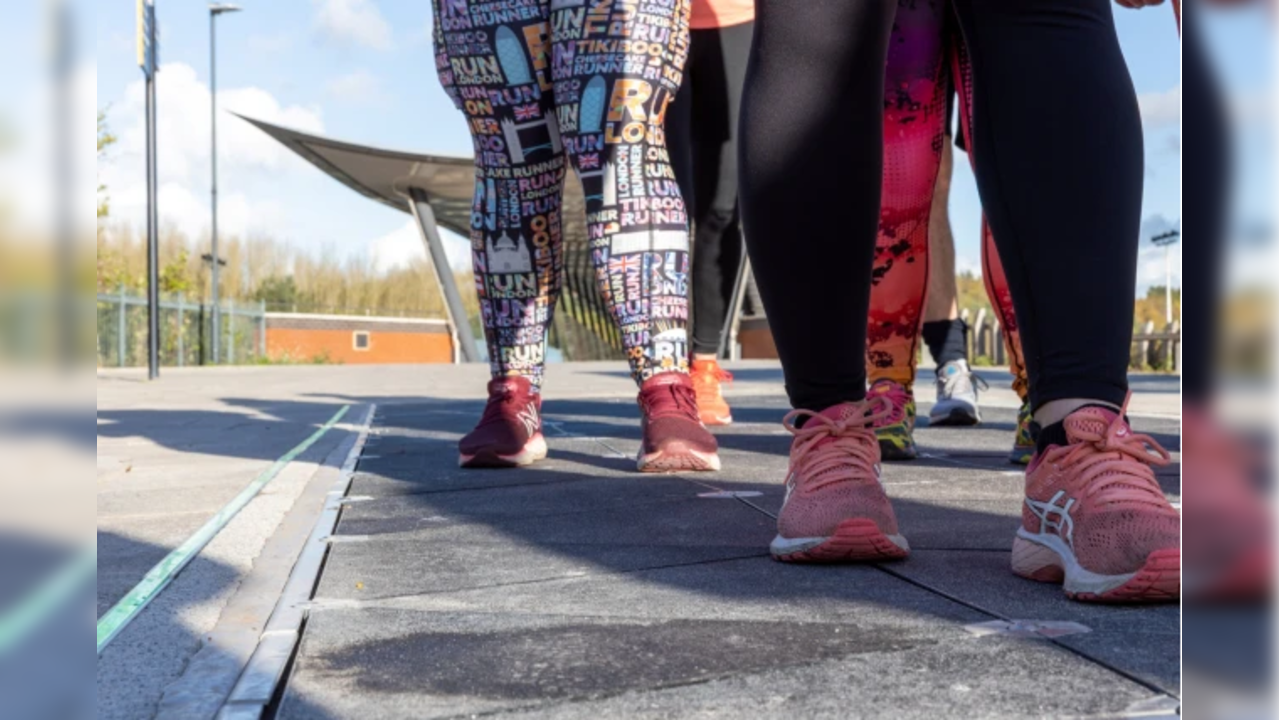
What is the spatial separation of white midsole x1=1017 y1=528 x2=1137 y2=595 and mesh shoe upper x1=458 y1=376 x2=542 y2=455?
153cm

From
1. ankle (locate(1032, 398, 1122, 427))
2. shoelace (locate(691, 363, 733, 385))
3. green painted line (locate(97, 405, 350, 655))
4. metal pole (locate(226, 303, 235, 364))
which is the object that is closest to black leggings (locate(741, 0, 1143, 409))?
ankle (locate(1032, 398, 1122, 427))

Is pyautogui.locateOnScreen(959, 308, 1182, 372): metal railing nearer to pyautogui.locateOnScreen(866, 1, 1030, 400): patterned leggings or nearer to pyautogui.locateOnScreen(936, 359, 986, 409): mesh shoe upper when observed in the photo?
pyautogui.locateOnScreen(936, 359, 986, 409): mesh shoe upper

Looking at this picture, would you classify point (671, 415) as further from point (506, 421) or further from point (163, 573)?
point (163, 573)

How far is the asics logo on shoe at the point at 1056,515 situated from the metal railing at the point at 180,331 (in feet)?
58.6

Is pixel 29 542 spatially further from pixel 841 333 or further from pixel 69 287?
pixel 841 333

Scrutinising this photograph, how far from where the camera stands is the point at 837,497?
4.86 feet

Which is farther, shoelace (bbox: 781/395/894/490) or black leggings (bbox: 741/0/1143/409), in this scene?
shoelace (bbox: 781/395/894/490)

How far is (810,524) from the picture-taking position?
1447 mm

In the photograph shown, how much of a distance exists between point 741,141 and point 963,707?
0.92 meters

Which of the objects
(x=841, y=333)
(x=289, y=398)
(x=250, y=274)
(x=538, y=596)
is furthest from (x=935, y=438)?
(x=250, y=274)

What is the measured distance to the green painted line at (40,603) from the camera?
31 cm

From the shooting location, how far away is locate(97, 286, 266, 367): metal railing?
2106 centimetres

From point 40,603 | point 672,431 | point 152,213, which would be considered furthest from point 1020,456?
point 152,213

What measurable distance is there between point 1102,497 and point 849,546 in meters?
0.29
